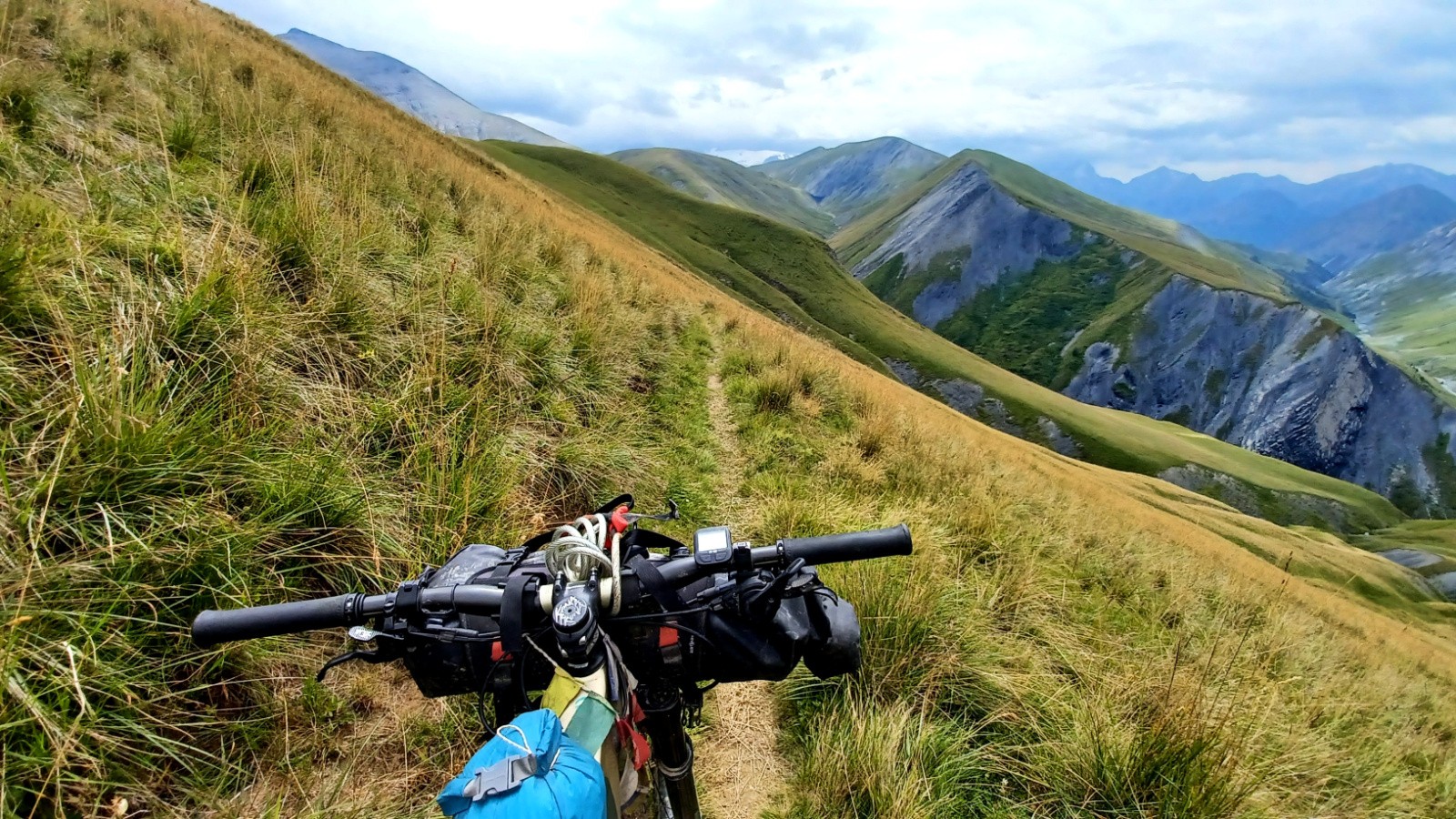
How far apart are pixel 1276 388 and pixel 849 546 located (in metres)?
160

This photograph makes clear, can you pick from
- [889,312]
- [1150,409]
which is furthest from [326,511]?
[1150,409]

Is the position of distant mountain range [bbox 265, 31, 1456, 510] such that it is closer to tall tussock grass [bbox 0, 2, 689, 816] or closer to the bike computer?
tall tussock grass [bbox 0, 2, 689, 816]

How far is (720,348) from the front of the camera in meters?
10.8

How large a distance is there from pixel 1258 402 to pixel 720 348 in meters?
153

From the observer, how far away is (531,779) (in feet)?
3.51

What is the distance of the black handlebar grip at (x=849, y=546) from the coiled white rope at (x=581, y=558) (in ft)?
1.48

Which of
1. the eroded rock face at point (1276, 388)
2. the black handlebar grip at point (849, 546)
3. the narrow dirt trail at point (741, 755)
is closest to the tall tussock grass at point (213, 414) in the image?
the narrow dirt trail at point (741, 755)

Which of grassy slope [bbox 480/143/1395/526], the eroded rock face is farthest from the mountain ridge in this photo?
grassy slope [bbox 480/143/1395/526]

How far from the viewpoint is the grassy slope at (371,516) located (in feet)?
8.18

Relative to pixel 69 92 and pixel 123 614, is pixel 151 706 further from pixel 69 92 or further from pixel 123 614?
pixel 69 92

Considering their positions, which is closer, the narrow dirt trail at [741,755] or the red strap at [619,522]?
the red strap at [619,522]

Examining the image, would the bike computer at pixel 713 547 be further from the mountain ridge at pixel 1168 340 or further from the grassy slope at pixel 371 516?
the mountain ridge at pixel 1168 340

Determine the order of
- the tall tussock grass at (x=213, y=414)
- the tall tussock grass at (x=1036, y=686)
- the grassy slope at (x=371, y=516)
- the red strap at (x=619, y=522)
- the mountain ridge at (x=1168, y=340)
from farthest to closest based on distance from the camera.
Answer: the mountain ridge at (x=1168, y=340)
the tall tussock grass at (x=1036, y=686)
the grassy slope at (x=371, y=516)
the tall tussock grass at (x=213, y=414)
the red strap at (x=619, y=522)

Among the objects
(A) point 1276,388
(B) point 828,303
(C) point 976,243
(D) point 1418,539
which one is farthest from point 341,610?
(C) point 976,243
